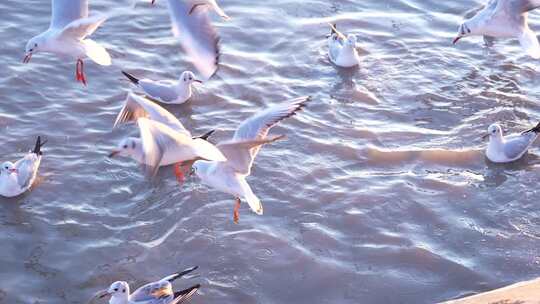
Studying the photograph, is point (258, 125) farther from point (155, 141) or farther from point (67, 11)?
point (67, 11)

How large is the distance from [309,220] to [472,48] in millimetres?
5059

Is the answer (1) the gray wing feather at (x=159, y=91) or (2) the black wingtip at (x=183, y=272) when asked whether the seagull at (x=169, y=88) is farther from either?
(2) the black wingtip at (x=183, y=272)

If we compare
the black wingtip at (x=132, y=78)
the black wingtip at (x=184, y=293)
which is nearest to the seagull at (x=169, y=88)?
the black wingtip at (x=132, y=78)

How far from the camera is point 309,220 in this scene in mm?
8430

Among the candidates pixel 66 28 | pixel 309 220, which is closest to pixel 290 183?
pixel 309 220

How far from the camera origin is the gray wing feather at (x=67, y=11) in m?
9.14

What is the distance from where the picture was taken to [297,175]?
30.0 feet

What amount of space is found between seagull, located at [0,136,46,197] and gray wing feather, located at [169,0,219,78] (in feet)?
6.57

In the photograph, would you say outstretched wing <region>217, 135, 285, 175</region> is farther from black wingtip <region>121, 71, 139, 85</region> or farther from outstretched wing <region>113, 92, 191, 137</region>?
black wingtip <region>121, 71, 139, 85</region>

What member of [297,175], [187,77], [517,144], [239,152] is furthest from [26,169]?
[517,144]

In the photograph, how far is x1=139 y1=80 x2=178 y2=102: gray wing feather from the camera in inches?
415

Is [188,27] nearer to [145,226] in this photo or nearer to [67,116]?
[145,226]

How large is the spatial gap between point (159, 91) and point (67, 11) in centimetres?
175

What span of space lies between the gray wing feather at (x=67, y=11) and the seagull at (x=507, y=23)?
516cm
